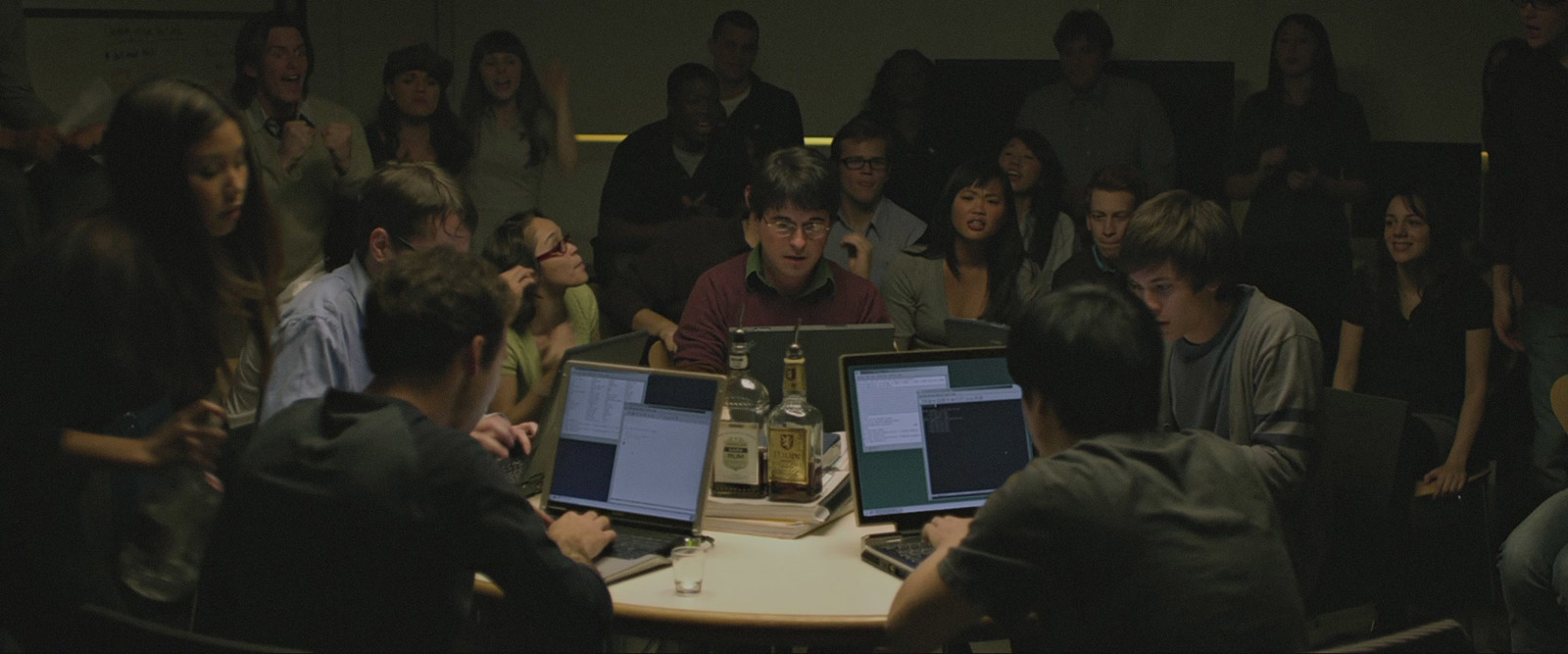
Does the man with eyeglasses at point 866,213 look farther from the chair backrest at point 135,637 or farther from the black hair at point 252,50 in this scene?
the chair backrest at point 135,637

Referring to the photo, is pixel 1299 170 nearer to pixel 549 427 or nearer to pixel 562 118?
pixel 562 118

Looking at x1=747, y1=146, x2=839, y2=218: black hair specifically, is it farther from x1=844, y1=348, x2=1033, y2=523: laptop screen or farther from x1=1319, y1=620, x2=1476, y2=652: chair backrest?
x1=1319, y1=620, x2=1476, y2=652: chair backrest

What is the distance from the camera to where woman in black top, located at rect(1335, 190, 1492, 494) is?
4.05 m

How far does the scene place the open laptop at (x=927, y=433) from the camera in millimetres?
2275

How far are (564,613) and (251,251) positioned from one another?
0.90 m

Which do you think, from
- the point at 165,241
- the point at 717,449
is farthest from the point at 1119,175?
the point at 165,241

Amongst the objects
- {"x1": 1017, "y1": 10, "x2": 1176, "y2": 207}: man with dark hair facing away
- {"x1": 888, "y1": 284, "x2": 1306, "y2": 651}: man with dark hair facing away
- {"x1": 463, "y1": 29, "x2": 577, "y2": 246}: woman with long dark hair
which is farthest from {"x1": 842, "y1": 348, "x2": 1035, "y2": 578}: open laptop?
{"x1": 1017, "y1": 10, "x2": 1176, "y2": 207}: man with dark hair facing away

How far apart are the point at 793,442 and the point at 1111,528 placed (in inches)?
35.3

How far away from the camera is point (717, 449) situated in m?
2.43

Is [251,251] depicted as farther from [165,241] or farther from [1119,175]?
[1119,175]

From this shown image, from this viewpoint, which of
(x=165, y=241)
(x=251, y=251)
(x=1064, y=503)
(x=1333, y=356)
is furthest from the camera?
(x=1333, y=356)

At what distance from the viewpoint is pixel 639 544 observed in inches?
86.5

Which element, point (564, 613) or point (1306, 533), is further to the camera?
point (1306, 533)

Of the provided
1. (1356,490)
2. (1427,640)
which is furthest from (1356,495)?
(1427,640)
